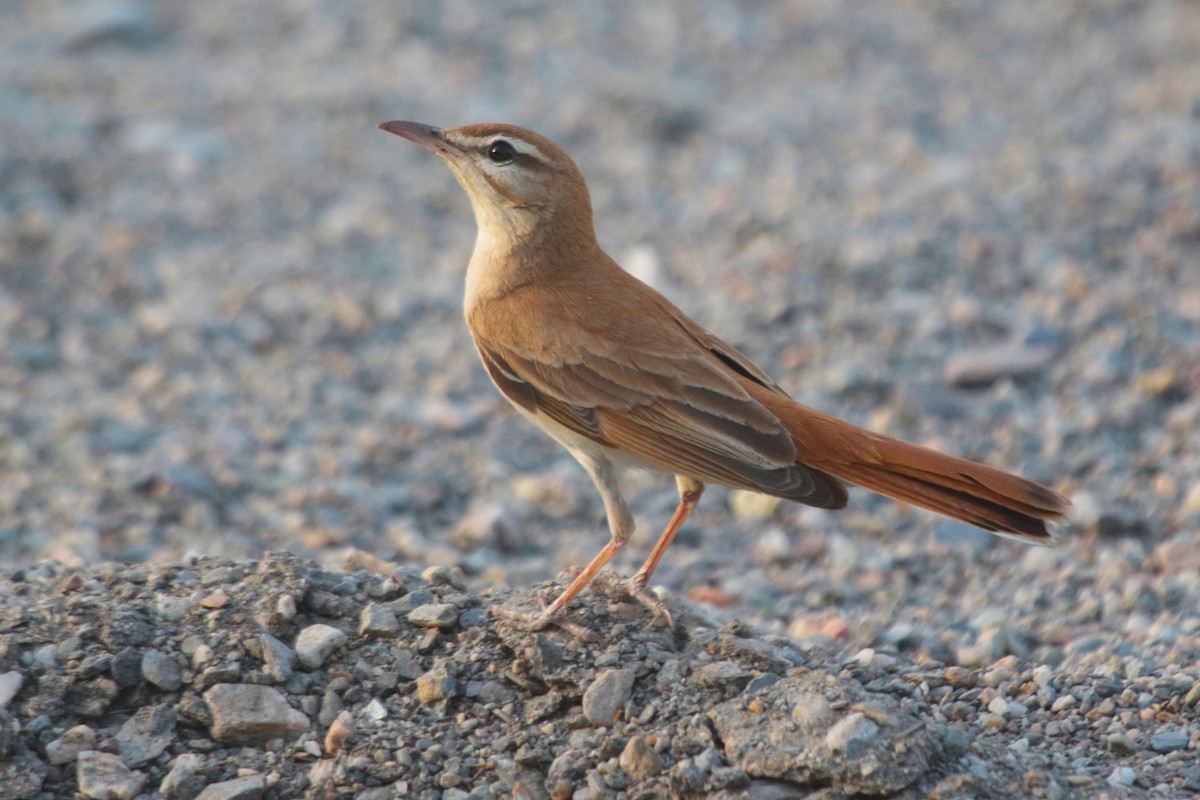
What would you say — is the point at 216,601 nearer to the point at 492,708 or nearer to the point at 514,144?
the point at 492,708

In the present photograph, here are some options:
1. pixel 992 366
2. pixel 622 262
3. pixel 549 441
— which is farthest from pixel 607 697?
pixel 622 262

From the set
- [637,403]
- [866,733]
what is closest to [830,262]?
[637,403]

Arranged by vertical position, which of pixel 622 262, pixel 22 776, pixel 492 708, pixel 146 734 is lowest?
pixel 22 776

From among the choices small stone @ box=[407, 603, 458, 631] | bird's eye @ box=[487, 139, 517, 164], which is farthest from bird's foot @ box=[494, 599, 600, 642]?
bird's eye @ box=[487, 139, 517, 164]

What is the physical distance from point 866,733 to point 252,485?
16.9ft

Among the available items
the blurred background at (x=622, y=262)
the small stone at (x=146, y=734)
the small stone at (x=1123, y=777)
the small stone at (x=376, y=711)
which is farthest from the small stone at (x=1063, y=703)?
the small stone at (x=146, y=734)

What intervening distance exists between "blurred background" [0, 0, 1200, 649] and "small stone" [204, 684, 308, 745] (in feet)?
6.55

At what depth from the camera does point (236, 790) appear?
16.1ft

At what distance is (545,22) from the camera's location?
54.9 ft

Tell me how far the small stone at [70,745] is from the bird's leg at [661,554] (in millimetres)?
2071

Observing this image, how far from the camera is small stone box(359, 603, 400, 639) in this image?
5.51 meters

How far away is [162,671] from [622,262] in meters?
7.04

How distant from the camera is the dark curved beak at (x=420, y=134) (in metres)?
6.85

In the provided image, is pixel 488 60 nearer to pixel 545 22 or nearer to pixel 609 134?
pixel 545 22
